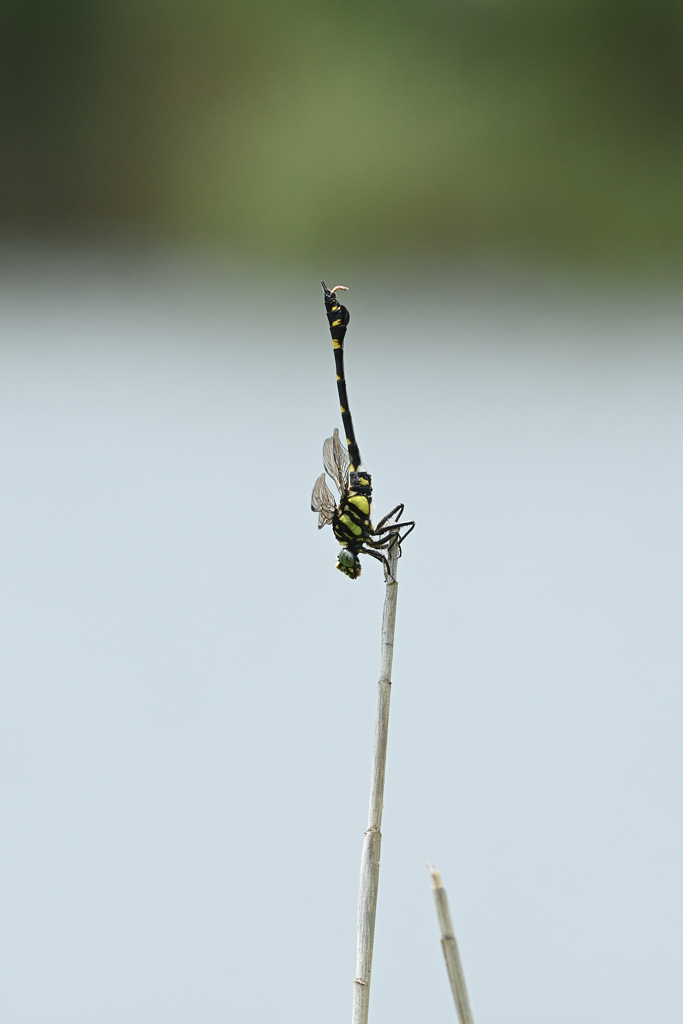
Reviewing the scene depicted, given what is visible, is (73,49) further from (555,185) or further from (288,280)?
(555,185)

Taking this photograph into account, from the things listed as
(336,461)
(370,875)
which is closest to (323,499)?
(336,461)

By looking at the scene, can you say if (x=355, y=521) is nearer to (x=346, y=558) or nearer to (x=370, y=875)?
(x=346, y=558)

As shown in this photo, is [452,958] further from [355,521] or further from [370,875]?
[355,521]

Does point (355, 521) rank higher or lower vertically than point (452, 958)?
higher

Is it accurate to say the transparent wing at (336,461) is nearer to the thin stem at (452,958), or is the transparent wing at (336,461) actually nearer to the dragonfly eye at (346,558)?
the dragonfly eye at (346,558)

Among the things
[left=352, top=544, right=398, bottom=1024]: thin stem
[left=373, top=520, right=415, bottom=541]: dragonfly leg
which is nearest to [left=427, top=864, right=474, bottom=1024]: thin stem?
[left=352, top=544, right=398, bottom=1024]: thin stem

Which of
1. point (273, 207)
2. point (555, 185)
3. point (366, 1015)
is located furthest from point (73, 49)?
point (366, 1015)

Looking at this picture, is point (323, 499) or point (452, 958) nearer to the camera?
point (452, 958)

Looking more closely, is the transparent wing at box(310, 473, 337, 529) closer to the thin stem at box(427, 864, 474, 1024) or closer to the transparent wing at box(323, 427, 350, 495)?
the transparent wing at box(323, 427, 350, 495)
